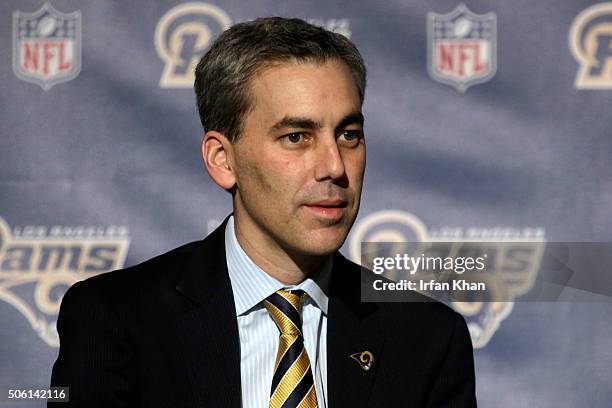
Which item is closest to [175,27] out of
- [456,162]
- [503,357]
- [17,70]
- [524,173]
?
[17,70]

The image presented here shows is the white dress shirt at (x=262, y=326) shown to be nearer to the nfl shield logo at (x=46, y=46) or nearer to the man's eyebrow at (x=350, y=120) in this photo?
the man's eyebrow at (x=350, y=120)

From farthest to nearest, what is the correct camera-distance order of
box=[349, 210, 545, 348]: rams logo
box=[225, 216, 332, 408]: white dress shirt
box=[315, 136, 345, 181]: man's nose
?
box=[349, 210, 545, 348]: rams logo
box=[225, 216, 332, 408]: white dress shirt
box=[315, 136, 345, 181]: man's nose

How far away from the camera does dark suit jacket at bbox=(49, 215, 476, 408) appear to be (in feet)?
5.73

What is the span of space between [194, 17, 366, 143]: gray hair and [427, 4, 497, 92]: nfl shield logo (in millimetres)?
1057

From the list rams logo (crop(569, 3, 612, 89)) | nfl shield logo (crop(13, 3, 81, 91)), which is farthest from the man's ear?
rams logo (crop(569, 3, 612, 89))

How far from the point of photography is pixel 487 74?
9.44ft

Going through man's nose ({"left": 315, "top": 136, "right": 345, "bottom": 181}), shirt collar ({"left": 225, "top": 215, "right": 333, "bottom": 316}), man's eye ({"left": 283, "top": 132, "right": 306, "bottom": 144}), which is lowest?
shirt collar ({"left": 225, "top": 215, "right": 333, "bottom": 316})

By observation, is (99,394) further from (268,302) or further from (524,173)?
(524,173)

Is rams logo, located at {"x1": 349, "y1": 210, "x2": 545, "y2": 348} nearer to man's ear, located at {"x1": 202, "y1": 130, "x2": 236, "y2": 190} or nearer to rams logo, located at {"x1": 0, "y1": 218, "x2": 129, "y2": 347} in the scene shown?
rams logo, located at {"x1": 0, "y1": 218, "x2": 129, "y2": 347}

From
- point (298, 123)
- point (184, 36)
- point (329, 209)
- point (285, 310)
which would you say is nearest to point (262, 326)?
point (285, 310)

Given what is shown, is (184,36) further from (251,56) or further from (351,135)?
(351,135)

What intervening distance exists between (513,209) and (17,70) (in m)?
1.63

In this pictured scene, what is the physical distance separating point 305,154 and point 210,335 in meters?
0.41

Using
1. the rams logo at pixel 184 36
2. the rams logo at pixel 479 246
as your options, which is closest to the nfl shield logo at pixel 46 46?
the rams logo at pixel 184 36
